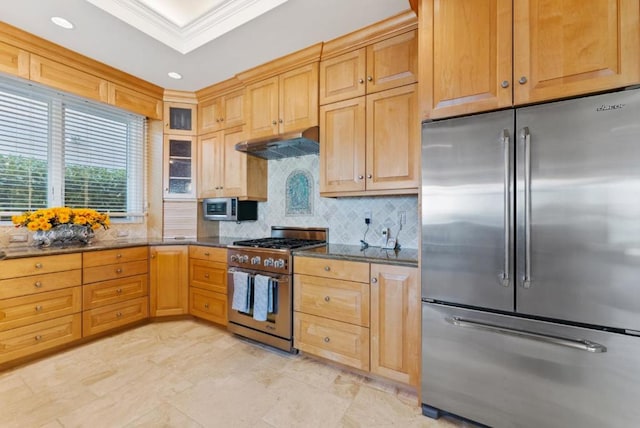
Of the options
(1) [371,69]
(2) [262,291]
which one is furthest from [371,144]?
(2) [262,291]

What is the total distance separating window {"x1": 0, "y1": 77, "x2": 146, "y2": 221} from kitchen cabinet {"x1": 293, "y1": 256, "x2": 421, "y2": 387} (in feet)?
7.97

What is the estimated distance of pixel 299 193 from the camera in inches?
119

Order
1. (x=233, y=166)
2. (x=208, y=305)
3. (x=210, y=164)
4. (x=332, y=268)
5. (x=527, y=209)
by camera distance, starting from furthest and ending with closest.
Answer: (x=210, y=164) < (x=233, y=166) < (x=208, y=305) < (x=332, y=268) < (x=527, y=209)

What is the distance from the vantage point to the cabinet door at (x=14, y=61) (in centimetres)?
222

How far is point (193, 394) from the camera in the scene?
6.06 feet

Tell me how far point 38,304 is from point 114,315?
1.98 ft

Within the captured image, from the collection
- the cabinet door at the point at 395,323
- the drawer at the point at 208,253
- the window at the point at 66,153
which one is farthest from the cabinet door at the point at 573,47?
the window at the point at 66,153

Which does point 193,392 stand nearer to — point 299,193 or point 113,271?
point 113,271

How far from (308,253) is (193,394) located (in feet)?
4.02

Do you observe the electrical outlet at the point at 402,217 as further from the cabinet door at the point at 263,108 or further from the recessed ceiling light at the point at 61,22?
the recessed ceiling light at the point at 61,22

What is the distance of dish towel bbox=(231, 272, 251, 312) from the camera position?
8.13 ft

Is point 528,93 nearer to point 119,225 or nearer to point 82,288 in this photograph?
point 82,288

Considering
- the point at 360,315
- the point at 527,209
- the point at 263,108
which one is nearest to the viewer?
the point at 527,209

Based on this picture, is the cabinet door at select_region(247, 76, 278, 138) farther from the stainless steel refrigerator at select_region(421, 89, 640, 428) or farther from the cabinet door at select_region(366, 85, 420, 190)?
the stainless steel refrigerator at select_region(421, 89, 640, 428)
